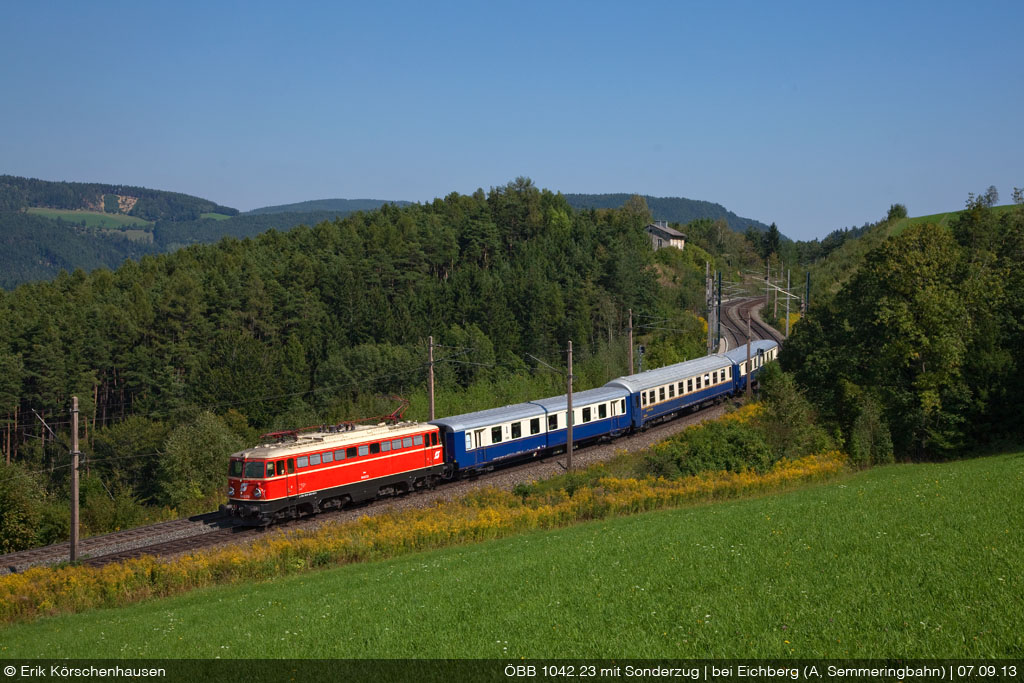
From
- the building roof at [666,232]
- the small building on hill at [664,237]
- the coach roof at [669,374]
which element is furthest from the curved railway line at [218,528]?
the building roof at [666,232]

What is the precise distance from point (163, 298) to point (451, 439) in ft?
203

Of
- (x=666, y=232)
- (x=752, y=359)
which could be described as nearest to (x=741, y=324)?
(x=752, y=359)

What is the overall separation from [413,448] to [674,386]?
64.4ft

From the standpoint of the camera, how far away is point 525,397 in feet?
219

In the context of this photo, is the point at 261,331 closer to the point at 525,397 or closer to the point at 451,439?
the point at 525,397

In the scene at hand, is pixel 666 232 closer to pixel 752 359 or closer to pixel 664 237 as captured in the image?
pixel 664 237

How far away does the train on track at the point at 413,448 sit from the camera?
88.6ft

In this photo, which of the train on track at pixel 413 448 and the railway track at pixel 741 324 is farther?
the railway track at pixel 741 324

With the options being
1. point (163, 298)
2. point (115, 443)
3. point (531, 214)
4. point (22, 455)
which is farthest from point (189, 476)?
point (531, 214)

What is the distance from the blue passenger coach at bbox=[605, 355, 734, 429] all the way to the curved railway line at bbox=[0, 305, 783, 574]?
319 cm

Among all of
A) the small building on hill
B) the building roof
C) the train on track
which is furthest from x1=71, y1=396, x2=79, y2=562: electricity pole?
the building roof

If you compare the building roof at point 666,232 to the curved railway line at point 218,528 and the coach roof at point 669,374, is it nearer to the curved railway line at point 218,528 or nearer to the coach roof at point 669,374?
the coach roof at point 669,374

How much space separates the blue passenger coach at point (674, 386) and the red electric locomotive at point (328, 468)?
1389cm

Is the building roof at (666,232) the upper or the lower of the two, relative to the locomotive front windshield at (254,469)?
upper
